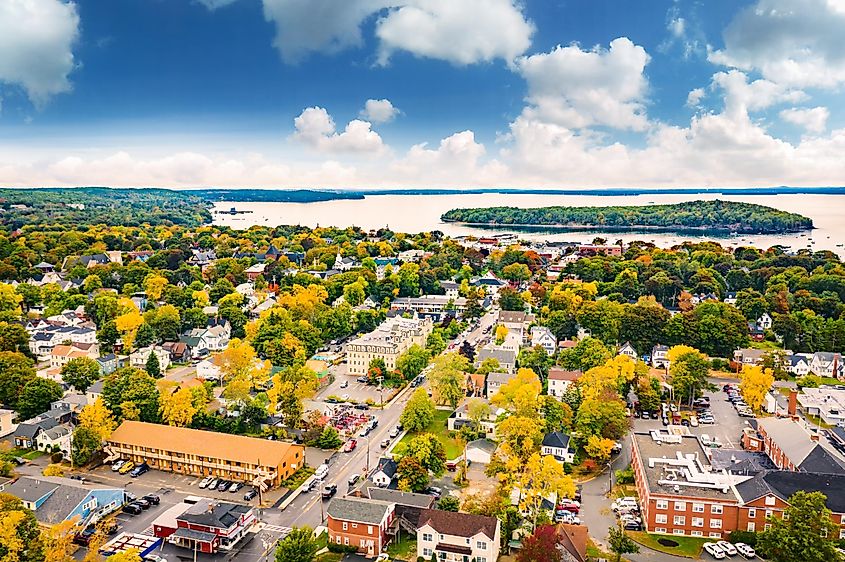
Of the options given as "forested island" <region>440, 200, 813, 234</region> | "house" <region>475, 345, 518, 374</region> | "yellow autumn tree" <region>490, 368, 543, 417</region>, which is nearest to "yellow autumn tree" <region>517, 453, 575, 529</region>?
"yellow autumn tree" <region>490, 368, 543, 417</region>

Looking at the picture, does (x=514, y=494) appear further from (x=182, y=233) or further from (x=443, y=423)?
(x=182, y=233)

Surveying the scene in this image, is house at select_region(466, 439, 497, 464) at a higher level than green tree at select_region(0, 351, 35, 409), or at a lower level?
lower

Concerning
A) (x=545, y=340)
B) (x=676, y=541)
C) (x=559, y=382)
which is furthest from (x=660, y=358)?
(x=676, y=541)

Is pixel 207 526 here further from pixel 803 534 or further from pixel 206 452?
pixel 803 534

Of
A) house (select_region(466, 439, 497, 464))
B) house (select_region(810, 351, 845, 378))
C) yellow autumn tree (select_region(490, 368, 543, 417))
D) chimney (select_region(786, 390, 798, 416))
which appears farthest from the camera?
house (select_region(810, 351, 845, 378))

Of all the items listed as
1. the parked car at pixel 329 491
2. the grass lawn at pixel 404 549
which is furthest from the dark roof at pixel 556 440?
the parked car at pixel 329 491

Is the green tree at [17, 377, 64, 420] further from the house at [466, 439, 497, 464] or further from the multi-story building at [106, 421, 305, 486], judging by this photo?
the house at [466, 439, 497, 464]
